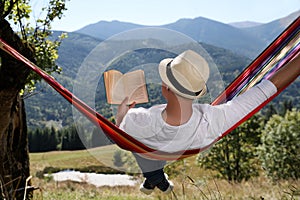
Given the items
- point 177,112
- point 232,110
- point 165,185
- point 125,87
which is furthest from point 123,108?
point 165,185

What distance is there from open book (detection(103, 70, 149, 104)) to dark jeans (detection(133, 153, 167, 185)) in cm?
38

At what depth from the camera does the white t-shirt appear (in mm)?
1657

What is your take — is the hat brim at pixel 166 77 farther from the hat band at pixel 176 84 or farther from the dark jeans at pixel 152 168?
the dark jeans at pixel 152 168

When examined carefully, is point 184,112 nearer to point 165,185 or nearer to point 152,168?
point 152,168

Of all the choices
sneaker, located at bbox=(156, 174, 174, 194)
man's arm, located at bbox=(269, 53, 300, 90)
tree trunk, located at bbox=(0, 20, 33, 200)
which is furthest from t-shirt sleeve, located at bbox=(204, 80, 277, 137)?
tree trunk, located at bbox=(0, 20, 33, 200)

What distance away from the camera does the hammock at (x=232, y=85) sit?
173cm

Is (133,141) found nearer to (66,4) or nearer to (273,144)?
(66,4)

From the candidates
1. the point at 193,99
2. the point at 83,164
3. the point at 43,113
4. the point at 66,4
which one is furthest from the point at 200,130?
the point at 43,113

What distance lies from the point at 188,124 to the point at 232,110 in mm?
196

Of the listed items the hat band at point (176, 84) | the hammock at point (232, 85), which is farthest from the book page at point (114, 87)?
the hat band at point (176, 84)

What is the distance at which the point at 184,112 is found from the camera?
64.6 inches

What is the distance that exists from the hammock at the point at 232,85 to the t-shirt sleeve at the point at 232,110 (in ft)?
0.13

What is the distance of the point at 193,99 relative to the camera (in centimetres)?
165

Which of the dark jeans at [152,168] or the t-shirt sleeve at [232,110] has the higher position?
the t-shirt sleeve at [232,110]
